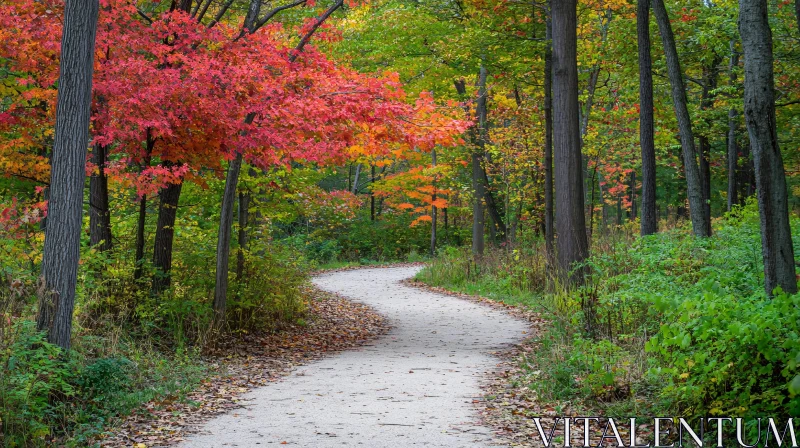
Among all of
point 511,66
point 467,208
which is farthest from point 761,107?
point 467,208

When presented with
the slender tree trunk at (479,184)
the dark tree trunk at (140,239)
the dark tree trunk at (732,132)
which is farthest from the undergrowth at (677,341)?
the slender tree trunk at (479,184)

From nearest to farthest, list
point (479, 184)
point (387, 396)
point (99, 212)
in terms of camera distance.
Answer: point (387, 396) < point (99, 212) < point (479, 184)

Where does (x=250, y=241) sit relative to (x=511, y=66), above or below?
below

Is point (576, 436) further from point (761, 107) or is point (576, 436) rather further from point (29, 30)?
point (29, 30)

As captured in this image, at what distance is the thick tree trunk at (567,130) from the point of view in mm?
12320

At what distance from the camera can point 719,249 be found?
1133cm

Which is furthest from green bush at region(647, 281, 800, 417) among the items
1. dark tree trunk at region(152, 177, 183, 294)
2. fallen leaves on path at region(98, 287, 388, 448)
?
dark tree trunk at region(152, 177, 183, 294)

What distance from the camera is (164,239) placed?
1032 cm

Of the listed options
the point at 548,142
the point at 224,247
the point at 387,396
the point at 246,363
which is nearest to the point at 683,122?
the point at 548,142

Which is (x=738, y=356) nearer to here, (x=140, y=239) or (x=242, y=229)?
(x=140, y=239)

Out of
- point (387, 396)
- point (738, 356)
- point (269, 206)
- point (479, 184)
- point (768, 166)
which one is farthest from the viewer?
point (479, 184)

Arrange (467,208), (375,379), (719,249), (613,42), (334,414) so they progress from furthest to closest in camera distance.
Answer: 1. (467,208)
2. (613,42)
3. (719,249)
4. (375,379)
5. (334,414)

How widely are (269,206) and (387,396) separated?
19.9 ft

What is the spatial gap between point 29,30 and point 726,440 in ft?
27.6
